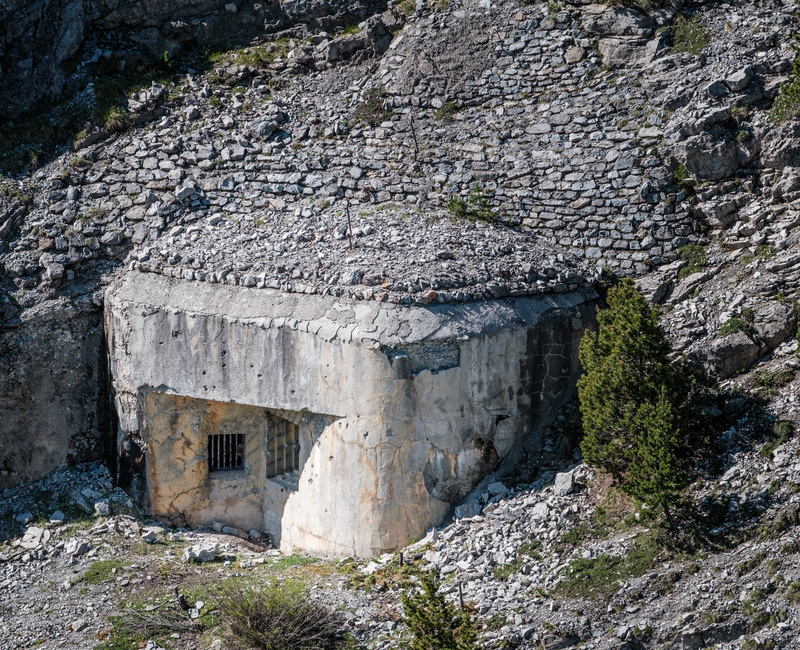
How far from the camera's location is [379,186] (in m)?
14.9

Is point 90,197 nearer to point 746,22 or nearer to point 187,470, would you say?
point 187,470

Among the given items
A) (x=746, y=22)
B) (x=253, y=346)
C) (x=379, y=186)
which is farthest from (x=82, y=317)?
(x=746, y=22)

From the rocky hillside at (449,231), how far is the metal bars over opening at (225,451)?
1.17 m

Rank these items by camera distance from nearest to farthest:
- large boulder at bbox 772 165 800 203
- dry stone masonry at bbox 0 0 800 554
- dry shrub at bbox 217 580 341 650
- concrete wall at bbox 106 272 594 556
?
dry shrub at bbox 217 580 341 650
concrete wall at bbox 106 272 594 556
dry stone masonry at bbox 0 0 800 554
large boulder at bbox 772 165 800 203

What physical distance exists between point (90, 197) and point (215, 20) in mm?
5185

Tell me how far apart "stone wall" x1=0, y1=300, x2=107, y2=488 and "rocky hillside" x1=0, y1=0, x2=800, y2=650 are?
4cm

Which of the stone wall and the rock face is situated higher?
the rock face

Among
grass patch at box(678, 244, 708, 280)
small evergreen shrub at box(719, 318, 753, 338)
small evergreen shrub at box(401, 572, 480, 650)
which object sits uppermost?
grass patch at box(678, 244, 708, 280)

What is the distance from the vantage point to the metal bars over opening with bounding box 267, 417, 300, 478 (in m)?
13.8

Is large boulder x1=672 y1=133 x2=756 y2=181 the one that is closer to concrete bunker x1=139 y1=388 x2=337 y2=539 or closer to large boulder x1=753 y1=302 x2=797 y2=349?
large boulder x1=753 y1=302 x2=797 y2=349

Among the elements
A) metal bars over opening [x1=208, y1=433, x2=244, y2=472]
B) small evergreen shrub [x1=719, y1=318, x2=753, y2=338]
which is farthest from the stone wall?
small evergreen shrub [x1=719, y1=318, x2=753, y2=338]

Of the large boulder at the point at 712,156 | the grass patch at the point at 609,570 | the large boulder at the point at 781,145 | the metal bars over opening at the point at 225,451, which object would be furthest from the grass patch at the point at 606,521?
the metal bars over opening at the point at 225,451

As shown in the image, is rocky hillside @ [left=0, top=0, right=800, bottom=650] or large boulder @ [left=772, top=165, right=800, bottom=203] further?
large boulder @ [left=772, top=165, right=800, bottom=203]

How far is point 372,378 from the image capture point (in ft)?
39.4
